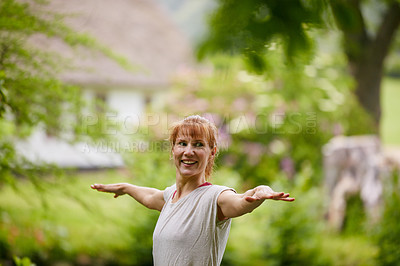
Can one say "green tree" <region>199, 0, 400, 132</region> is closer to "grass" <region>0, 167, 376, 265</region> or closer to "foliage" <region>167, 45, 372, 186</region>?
"grass" <region>0, 167, 376, 265</region>

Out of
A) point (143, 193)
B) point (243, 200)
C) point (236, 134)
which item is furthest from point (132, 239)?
point (236, 134)

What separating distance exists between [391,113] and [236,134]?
2077cm

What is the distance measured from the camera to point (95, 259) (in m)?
5.19

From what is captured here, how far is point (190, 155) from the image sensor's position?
1527mm

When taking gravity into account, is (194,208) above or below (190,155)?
below

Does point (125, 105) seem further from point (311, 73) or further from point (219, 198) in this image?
point (219, 198)

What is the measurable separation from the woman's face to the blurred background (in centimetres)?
34

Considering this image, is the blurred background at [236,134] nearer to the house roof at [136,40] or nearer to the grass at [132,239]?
the grass at [132,239]

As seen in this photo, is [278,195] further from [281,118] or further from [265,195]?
[281,118]

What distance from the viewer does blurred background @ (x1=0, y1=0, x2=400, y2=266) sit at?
1.75 metres

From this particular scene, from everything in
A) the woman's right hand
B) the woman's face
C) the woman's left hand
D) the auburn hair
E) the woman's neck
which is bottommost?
the woman's right hand

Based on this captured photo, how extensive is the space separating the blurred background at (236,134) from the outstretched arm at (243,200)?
498 millimetres

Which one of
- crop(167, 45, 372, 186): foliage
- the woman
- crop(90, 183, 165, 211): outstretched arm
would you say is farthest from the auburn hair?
crop(167, 45, 372, 186): foliage

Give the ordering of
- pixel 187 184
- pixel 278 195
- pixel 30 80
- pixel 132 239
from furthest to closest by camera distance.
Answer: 1. pixel 132 239
2. pixel 30 80
3. pixel 187 184
4. pixel 278 195
